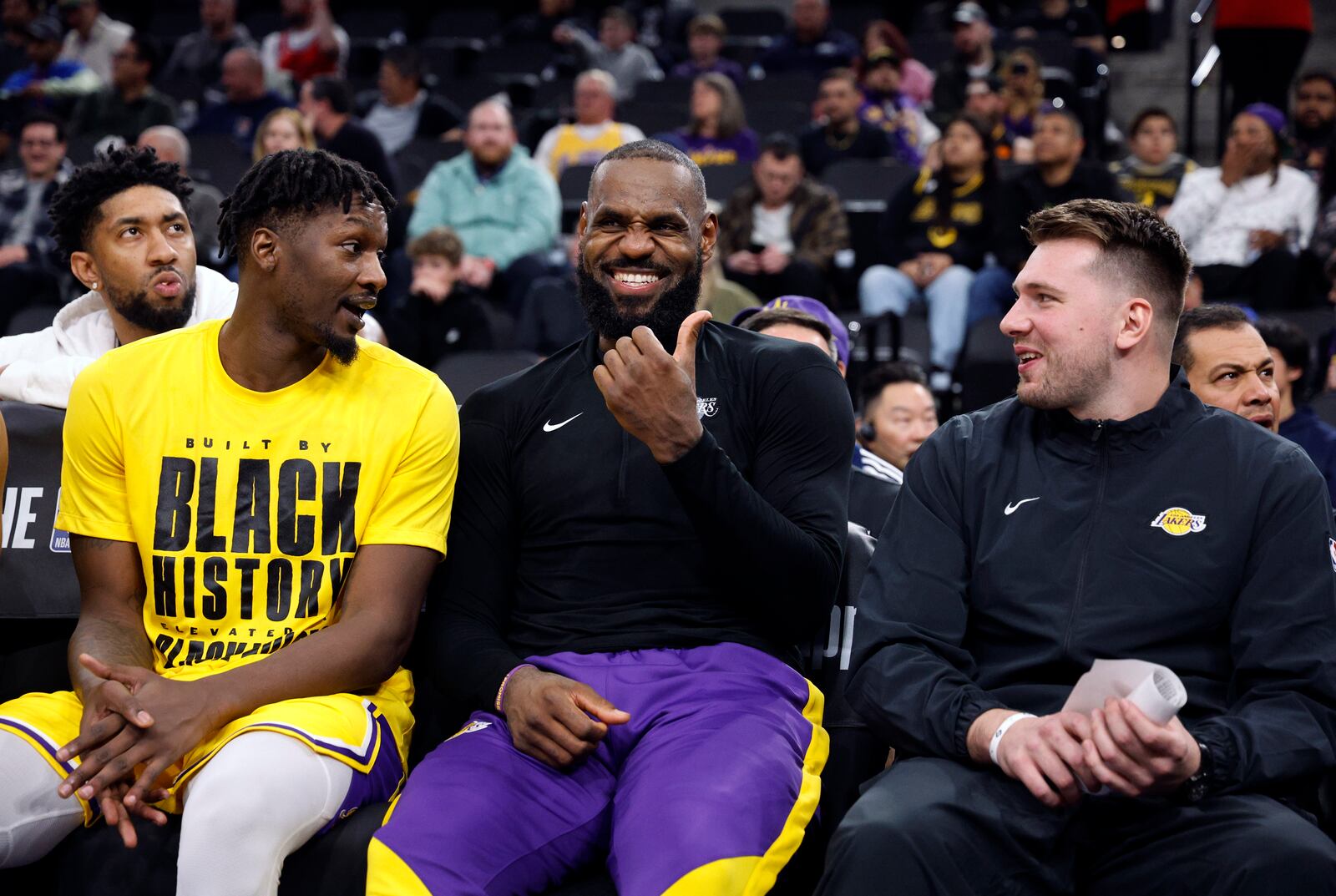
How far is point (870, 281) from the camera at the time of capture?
7285 millimetres

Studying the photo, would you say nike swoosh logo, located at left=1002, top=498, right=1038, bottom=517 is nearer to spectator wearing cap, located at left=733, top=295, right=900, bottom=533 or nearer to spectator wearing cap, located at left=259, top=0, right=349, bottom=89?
spectator wearing cap, located at left=733, top=295, right=900, bottom=533

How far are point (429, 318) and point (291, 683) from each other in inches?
180

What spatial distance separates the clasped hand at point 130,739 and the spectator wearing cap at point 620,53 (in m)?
8.48

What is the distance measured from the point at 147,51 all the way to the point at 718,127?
13.7 ft

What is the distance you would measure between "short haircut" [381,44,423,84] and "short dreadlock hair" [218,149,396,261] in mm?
7428

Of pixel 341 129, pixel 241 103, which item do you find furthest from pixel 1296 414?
pixel 241 103

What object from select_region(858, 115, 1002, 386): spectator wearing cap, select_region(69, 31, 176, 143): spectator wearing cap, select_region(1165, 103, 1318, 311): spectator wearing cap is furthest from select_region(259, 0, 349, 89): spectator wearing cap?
select_region(1165, 103, 1318, 311): spectator wearing cap

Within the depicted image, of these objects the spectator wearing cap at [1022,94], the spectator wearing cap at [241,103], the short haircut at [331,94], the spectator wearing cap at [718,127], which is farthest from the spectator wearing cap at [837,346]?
the spectator wearing cap at [241,103]

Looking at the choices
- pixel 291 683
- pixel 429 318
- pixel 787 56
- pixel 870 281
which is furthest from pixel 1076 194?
pixel 291 683

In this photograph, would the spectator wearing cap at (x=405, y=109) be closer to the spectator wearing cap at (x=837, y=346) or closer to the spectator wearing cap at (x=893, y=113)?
the spectator wearing cap at (x=893, y=113)

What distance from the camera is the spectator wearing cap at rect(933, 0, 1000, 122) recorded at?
9.39 metres

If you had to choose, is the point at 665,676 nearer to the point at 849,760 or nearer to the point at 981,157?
the point at 849,760

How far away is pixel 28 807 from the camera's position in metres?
2.63

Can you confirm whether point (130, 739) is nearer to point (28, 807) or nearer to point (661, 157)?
point (28, 807)
